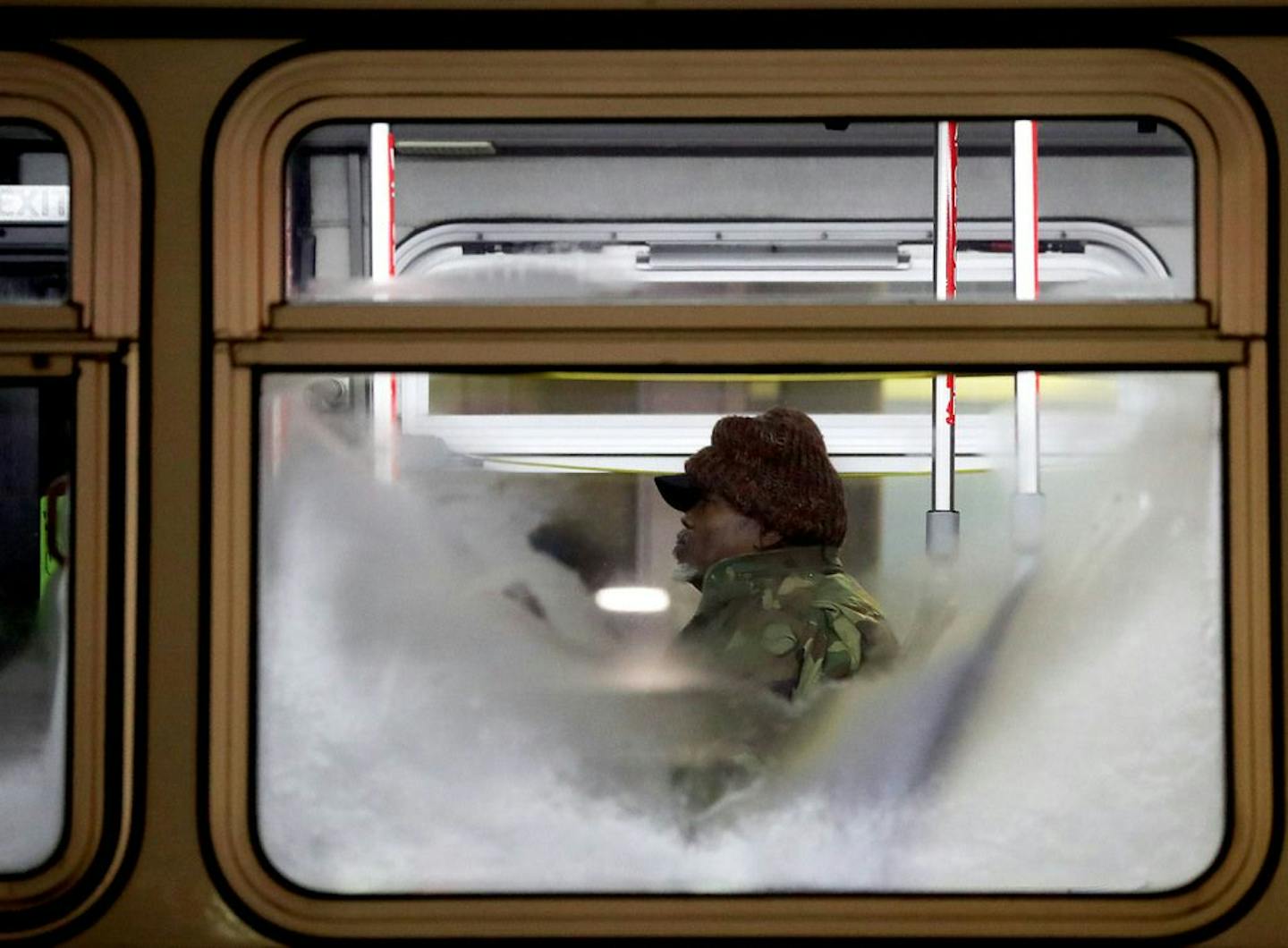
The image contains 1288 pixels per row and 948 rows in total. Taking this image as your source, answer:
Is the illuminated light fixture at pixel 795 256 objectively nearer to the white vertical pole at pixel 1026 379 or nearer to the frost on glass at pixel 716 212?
the frost on glass at pixel 716 212

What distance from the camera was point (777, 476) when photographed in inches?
92.1

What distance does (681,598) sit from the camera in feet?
8.04

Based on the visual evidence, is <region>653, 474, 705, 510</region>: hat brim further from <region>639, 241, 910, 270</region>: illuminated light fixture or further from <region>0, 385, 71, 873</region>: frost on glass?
<region>0, 385, 71, 873</region>: frost on glass

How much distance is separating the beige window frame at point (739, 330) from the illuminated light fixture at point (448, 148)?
0.47 m

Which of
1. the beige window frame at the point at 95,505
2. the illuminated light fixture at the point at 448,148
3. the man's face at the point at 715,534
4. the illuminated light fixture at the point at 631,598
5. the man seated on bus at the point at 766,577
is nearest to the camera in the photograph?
the beige window frame at the point at 95,505

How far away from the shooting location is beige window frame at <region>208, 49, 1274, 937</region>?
5.75 ft

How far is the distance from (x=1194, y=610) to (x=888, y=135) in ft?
4.62

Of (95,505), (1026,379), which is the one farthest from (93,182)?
(1026,379)

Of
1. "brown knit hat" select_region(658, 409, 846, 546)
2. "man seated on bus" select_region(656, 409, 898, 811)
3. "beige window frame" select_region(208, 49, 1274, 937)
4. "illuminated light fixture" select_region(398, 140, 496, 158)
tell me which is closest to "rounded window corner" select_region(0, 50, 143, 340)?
"beige window frame" select_region(208, 49, 1274, 937)

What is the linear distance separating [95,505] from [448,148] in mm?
914

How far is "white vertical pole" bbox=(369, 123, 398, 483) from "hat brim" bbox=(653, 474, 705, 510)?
600 millimetres

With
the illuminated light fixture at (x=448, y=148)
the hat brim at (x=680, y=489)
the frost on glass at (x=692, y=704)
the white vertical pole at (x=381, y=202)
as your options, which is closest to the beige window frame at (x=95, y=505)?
the frost on glass at (x=692, y=704)

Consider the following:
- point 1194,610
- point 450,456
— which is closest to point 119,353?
point 450,456

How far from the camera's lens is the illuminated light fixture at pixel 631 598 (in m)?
2.08
